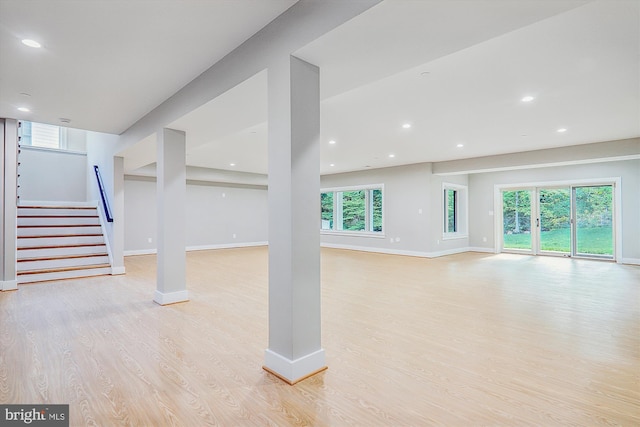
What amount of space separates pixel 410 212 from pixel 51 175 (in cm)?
951

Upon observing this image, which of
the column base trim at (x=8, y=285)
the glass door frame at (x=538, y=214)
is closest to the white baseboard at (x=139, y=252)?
the column base trim at (x=8, y=285)

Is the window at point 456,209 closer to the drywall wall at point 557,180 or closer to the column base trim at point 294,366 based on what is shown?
the drywall wall at point 557,180

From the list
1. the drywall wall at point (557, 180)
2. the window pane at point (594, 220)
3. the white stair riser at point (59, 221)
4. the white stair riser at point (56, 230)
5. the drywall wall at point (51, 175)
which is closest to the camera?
the white stair riser at point (56, 230)

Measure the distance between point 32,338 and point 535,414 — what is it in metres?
3.94

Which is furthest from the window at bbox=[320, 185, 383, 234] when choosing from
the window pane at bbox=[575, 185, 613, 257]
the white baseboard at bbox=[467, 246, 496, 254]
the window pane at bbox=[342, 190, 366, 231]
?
the window pane at bbox=[575, 185, 613, 257]

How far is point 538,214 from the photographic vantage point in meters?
8.39

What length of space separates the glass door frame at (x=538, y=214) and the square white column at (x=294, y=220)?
8.32 metres

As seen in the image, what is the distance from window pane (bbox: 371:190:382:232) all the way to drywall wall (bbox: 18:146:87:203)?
8.23 metres

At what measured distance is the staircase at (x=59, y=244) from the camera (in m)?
5.27

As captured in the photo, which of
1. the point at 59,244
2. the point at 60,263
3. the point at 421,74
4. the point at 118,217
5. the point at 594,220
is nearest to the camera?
the point at 421,74

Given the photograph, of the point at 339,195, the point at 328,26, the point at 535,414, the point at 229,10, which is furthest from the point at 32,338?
the point at 339,195

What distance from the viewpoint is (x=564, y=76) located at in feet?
10.0

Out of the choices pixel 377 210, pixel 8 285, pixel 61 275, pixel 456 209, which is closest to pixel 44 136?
pixel 61 275

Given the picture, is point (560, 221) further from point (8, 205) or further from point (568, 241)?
point (8, 205)
